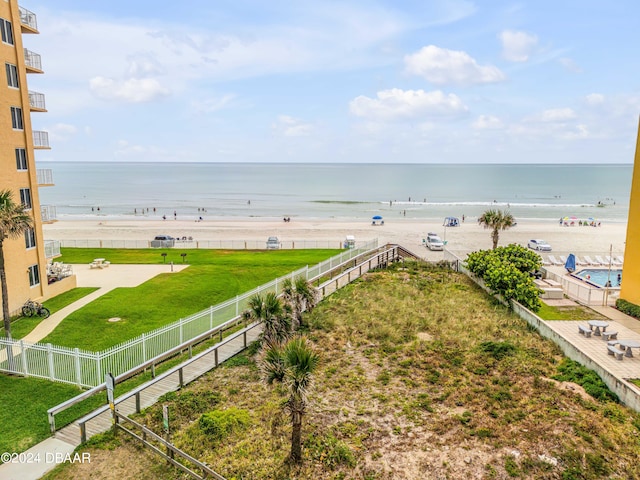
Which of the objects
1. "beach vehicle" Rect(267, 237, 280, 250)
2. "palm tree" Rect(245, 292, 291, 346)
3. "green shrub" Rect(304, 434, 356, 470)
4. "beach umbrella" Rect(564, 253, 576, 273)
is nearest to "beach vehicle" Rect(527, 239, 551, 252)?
"beach umbrella" Rect(564, 253, 576, 273)

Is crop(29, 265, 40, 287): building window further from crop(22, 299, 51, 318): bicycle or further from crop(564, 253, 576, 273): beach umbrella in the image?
crop(564, 253, 576, 273): beach umbrella

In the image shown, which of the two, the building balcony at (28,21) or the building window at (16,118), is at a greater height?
the building balcony at (28,21)

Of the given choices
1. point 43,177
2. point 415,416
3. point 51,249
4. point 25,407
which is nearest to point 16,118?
point 43,177

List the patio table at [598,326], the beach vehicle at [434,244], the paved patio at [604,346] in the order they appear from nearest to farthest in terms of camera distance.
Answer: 1. the paved patio at [604,346]
2. the patio table at [598,326]
3. the beach vehicle at [434,244]

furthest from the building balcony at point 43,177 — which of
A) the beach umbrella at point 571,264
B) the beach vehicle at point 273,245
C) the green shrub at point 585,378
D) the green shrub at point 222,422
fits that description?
the beach umbrella at point 571,264

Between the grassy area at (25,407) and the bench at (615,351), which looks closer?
the grassy area at (25,407)

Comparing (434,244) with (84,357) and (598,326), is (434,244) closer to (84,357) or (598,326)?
(598,326)

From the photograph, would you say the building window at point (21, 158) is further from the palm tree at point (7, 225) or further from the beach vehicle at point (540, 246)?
the beach vehicle at point (540, 246)
